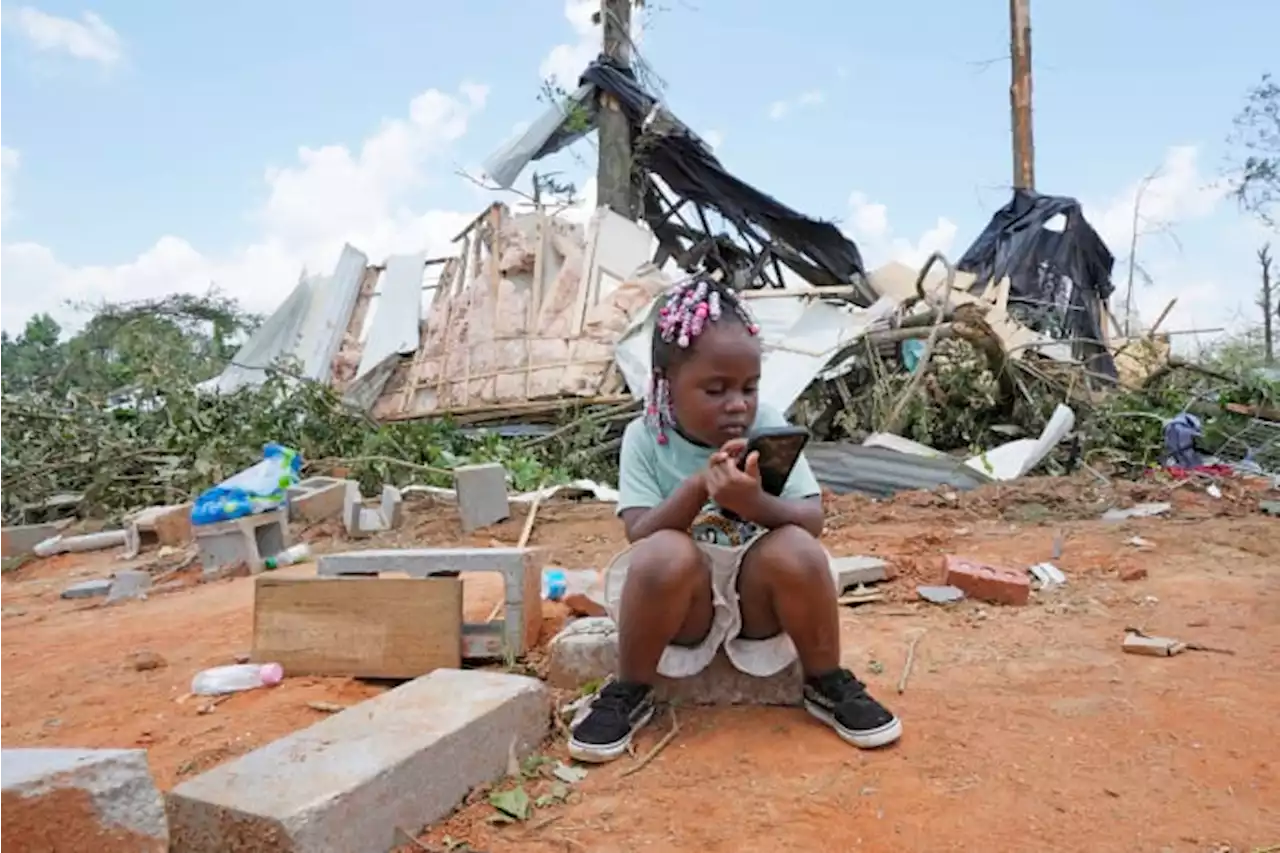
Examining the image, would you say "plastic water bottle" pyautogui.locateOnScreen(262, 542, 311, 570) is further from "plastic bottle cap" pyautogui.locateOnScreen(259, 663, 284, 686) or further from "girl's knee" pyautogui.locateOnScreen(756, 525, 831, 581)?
"girl's knee" pyautogui.locateOnScreen(756, 525, 831, 581)

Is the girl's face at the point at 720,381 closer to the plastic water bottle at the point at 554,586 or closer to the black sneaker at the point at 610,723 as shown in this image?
the black sneaker at the point at 610,723

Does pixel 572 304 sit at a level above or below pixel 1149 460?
above

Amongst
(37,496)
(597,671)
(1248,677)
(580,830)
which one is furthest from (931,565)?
(37,496)

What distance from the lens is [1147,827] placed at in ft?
5.67

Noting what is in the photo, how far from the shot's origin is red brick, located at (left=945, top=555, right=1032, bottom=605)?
3574 mm

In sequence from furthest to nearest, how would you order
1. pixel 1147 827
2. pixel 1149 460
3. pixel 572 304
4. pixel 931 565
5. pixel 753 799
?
pixel 572 304 < pixel 1149 460 < pixel 931 565 < pixel 753 799 < pixel 1147 827

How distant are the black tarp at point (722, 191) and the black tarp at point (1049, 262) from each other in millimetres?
1705

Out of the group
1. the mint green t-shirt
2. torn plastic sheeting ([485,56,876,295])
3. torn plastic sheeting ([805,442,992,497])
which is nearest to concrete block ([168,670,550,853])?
the mint green t-shirt

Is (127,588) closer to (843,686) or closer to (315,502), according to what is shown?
(315,502)

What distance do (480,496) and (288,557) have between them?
1259 mm

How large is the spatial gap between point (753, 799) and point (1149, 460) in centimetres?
720

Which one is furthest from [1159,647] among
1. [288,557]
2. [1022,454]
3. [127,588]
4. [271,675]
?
[1022,454]

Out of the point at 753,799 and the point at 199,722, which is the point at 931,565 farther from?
the point at 199,722

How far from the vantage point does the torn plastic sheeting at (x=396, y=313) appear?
1049 centimetres
